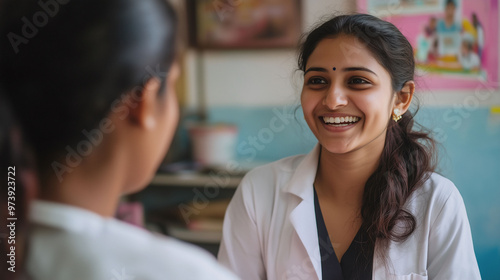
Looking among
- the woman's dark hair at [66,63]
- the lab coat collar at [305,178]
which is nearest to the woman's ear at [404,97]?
the lab coat collar at [305,178]

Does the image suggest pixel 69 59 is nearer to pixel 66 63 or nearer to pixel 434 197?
pixel 66 63

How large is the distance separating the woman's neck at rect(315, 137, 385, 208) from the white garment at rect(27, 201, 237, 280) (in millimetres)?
933

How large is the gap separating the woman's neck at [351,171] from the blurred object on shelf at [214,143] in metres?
1.32

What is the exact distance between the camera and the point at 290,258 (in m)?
1.41

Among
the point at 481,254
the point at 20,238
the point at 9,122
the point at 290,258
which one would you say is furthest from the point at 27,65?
the point at 481,254

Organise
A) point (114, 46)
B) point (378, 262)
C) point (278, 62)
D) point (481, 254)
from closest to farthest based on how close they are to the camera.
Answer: point (114, 46)
point (378, 262)
point (481, 254)
point (278, 62)

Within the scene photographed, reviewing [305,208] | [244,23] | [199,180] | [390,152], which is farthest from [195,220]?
[390,152]

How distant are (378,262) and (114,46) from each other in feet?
3.32

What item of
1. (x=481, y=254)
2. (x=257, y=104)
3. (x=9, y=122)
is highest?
(x=9, y=122)

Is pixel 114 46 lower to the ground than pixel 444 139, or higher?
higher

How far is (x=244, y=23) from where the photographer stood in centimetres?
281

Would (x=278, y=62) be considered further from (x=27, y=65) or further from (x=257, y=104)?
(x=27, y=65)

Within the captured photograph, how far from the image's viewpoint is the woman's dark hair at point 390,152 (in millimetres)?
1368

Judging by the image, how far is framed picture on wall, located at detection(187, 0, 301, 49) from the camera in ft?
8.93
